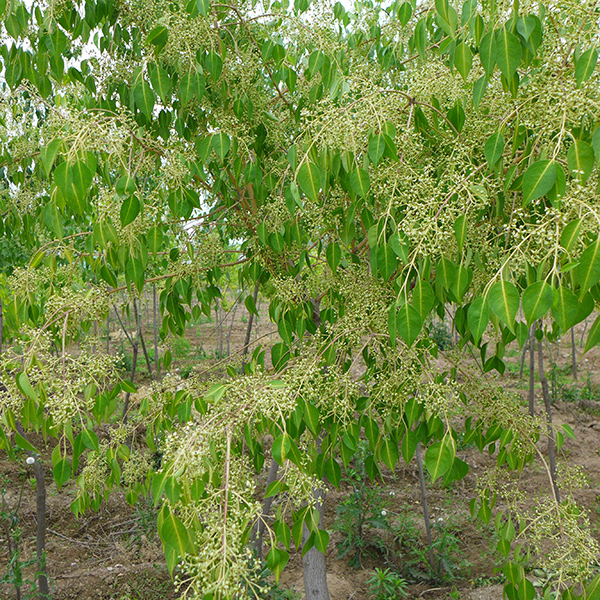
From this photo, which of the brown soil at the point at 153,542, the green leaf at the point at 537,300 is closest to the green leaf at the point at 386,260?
the green leaf at the point at 537,300

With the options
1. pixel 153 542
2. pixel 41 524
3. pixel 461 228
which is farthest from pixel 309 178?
pixel 153 542

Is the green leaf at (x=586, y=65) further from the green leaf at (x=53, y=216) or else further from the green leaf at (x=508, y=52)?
the green leaf at (x=53, y=216)

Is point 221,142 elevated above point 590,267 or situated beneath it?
elevated above

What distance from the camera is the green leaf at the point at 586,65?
1.15 metres

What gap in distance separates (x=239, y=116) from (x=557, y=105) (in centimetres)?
117

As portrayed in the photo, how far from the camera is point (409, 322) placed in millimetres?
1276

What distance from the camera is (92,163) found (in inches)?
52.9

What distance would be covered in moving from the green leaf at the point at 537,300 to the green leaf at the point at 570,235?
Answer: 0.09 m

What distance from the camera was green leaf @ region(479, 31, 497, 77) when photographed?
121 cm

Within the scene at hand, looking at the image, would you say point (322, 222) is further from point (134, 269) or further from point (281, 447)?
point (281, 447)

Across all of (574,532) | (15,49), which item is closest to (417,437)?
(574,532)

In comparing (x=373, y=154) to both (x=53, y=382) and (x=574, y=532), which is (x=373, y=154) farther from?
(x=574, y=532)

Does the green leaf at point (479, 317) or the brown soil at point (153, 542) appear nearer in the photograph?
the green leaf at point (479, 317)

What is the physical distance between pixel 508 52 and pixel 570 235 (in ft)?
1.60
